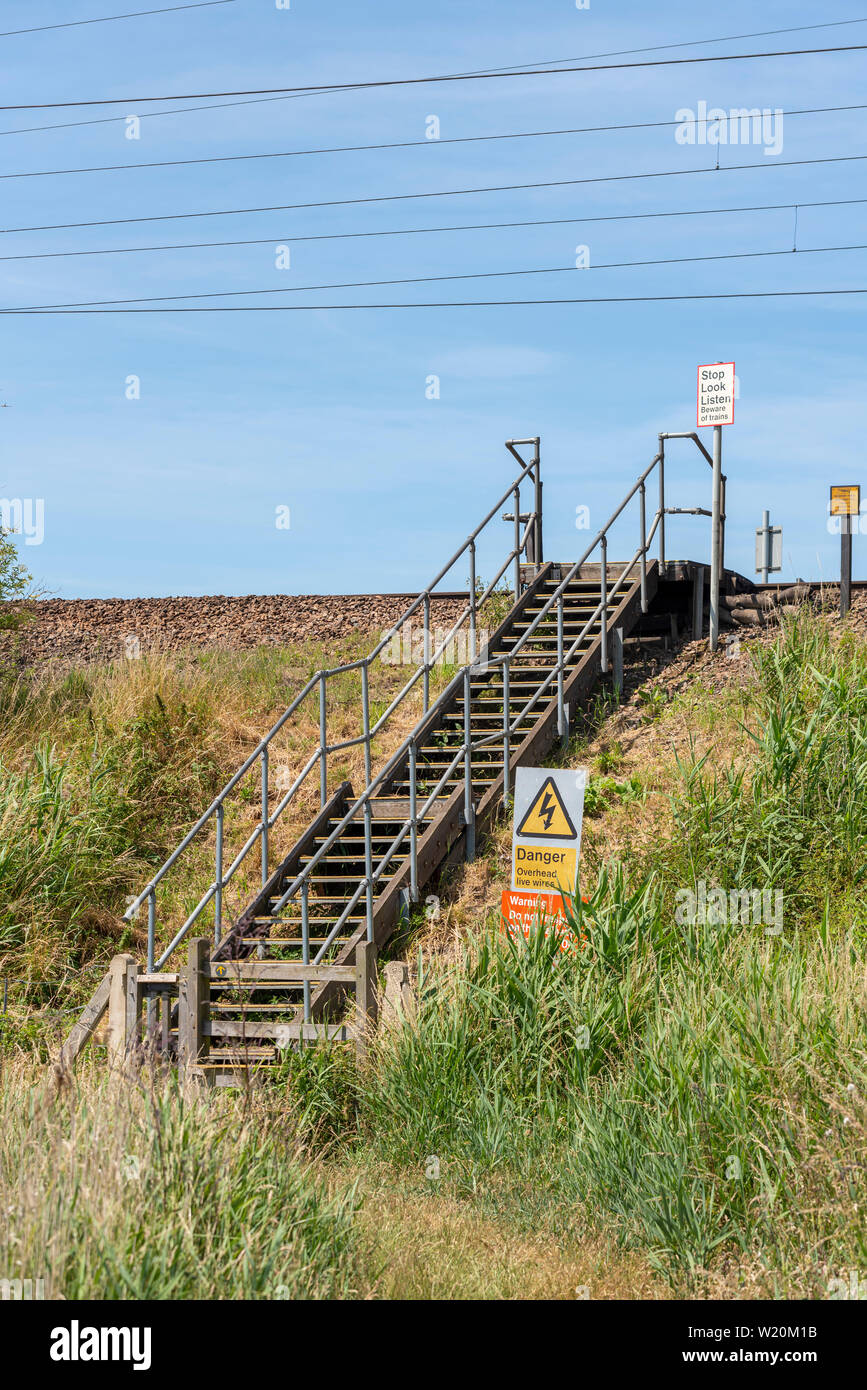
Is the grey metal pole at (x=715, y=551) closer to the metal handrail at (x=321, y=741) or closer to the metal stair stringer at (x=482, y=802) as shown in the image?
the metal stair stringer at (x=482, y=802)

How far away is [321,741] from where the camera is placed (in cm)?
1312

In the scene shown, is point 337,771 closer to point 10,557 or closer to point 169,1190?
point 10,557

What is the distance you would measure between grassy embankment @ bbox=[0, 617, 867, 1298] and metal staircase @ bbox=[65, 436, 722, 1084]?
883 mm

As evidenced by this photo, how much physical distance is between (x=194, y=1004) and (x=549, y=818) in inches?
127

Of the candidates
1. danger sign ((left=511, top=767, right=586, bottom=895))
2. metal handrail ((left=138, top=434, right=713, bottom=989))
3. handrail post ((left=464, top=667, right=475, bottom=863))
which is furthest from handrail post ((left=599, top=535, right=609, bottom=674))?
danger sign ((left=511, top=767, right=586, bottom=895))

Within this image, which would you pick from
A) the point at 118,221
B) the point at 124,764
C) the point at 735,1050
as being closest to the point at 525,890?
the point at 735,1050

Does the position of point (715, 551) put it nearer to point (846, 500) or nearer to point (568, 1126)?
point (846, 500)

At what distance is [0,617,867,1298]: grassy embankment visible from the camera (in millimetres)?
5480

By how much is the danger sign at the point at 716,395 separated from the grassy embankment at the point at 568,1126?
16.1ft

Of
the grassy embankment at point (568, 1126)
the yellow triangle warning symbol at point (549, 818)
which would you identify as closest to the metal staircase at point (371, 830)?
the grassy embankment at point (568, 1126)

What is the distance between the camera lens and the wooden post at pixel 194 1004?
33.6 feet

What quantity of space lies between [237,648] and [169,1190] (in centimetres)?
1530

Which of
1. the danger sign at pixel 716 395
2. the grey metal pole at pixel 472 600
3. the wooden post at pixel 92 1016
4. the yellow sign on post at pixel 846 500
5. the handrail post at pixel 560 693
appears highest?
the danger sign at pixel 716 395

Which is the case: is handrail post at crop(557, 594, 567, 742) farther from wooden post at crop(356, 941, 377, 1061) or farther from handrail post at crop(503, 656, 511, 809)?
wooden post at crop(356, 941, 377, 1061)
